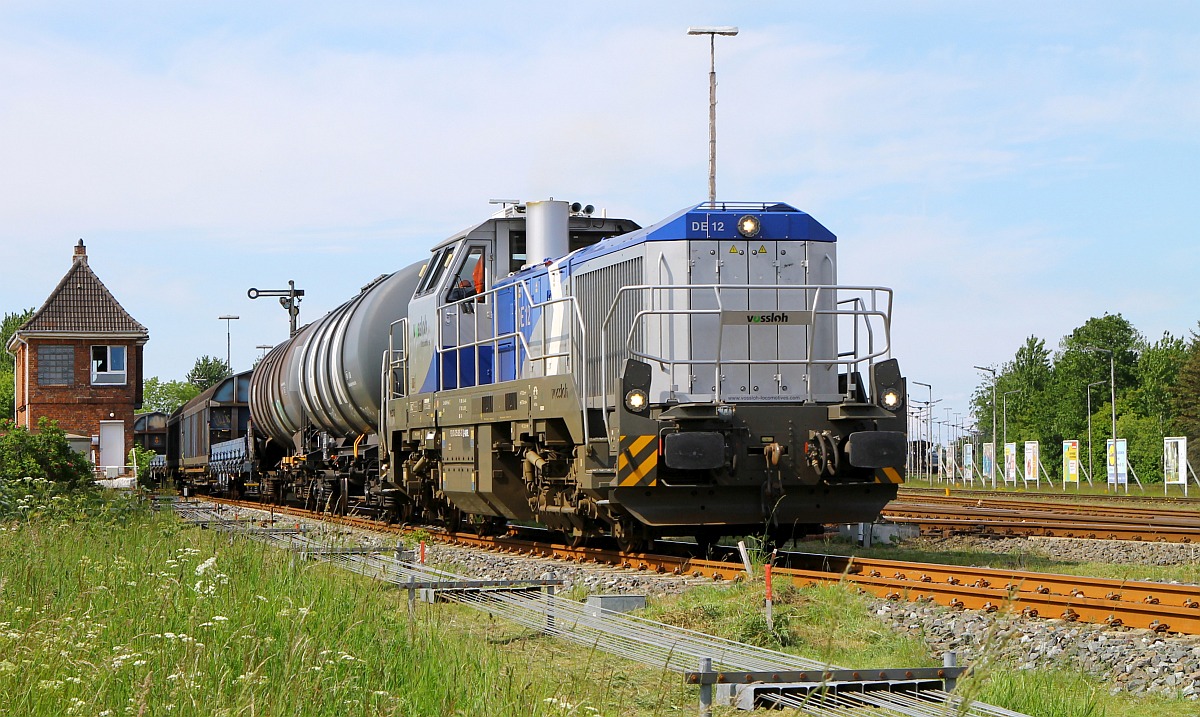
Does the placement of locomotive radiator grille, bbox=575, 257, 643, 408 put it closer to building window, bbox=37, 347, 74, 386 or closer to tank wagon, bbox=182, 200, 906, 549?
tank wagon, bbox=182, 200, 906, 549

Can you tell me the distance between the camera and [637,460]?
10.6 metres

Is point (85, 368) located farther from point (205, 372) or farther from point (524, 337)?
point (205, 372)

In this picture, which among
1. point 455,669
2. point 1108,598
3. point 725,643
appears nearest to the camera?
point 455,669

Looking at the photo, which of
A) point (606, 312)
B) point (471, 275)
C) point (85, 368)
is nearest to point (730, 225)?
point (606, 312)

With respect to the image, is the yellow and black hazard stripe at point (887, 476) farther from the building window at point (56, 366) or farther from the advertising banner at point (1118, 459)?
the building window at point (56, 366)

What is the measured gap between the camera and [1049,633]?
7199 mm

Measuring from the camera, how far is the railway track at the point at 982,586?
752 centimetres

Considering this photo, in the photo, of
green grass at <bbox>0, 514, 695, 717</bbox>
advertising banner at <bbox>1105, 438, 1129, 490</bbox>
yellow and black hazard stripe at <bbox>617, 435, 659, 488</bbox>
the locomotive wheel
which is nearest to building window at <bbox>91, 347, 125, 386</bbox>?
advertising banner at <bbox>1105, 438, 1129, 490</bbox>

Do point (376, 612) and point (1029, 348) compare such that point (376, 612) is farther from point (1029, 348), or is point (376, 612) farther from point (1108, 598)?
point (1029, 348)

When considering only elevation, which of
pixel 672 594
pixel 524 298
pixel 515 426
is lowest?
pixel 672 594

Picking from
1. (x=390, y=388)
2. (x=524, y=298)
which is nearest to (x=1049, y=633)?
(x=524, y=298)

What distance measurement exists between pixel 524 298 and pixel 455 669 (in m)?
8.11

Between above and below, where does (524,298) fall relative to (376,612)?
above

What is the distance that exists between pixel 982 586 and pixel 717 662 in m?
4.40
